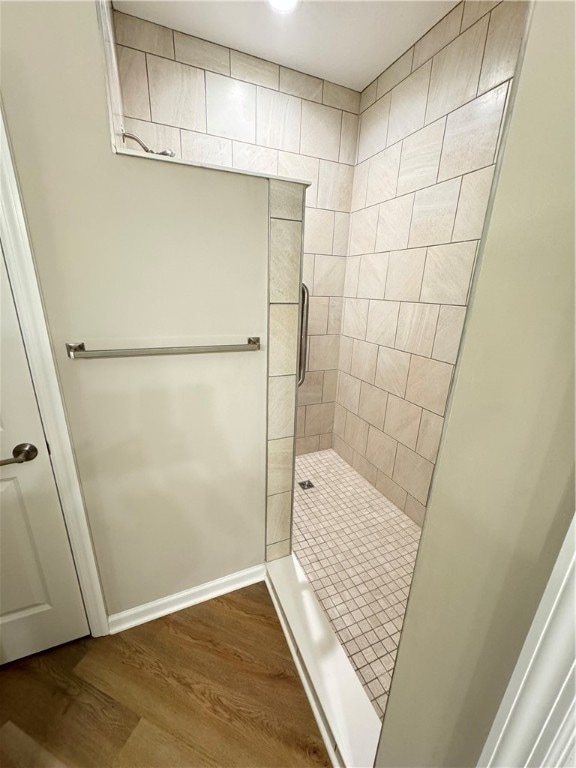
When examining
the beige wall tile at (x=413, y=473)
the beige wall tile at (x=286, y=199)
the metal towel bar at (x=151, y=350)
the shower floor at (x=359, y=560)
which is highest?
the beige wall tile at (x=286, y=199)

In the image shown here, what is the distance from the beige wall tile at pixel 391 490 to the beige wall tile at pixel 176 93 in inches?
101

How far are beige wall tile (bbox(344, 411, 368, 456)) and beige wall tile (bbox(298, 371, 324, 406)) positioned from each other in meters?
0.32

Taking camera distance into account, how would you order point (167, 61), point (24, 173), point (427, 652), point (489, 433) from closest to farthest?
point (489, 433) → point (427, 652) → point (24, 173) → point (167, 61)

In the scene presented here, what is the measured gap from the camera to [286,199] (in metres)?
1.09

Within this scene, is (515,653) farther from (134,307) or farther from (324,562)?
(324,562)

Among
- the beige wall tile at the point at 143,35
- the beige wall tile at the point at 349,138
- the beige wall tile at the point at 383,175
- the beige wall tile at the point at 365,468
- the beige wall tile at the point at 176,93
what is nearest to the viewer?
the beige wall tile at the point at 143,35

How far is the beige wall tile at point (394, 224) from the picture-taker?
1.86m

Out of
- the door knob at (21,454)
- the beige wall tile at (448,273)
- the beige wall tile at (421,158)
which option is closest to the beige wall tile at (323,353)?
the beige wall tile at (448,273)

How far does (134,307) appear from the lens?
101 cm

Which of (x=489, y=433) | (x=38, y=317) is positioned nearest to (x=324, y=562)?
(x=489, y=433)

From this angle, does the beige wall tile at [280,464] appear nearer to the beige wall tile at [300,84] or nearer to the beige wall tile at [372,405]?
the beige wall tile at [372,405]

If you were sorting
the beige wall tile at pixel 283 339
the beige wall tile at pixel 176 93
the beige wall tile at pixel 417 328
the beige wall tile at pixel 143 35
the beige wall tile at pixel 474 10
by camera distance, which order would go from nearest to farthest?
the beige wall tile at pixel 283 339, the beige wall tile at pixel 474 10, the beige wall tile at pixel 143 35, the beige wall tile at pixel 176 93, the beige wall tile at pixel 417 328

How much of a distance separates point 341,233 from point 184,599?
2.52 m

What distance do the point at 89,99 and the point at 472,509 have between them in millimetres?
1299
